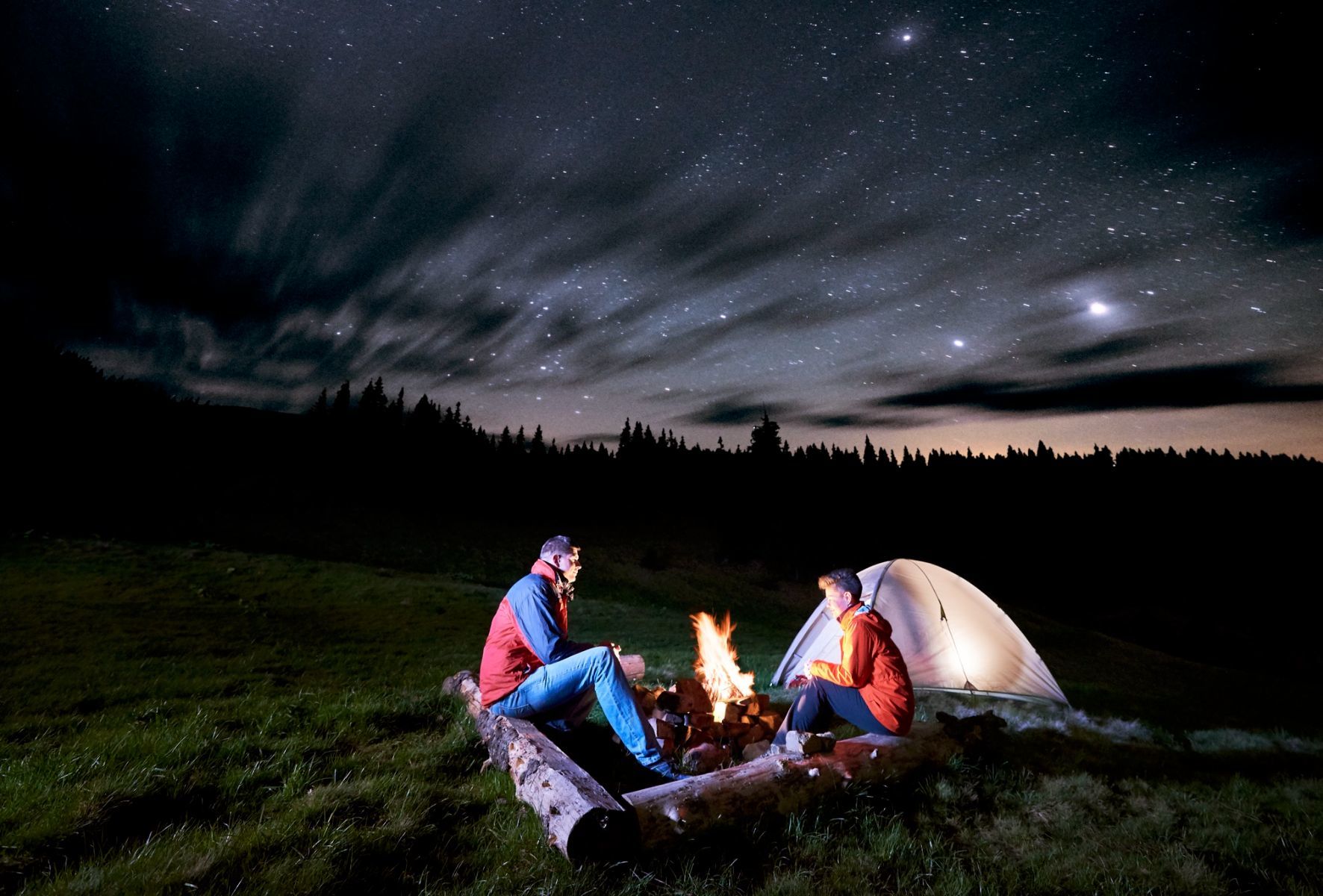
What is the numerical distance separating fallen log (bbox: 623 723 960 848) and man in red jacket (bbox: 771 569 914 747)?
0.23m

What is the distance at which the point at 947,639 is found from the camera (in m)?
10.1

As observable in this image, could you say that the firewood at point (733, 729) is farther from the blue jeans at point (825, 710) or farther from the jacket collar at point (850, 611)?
the jacket collar at point (850, 611)

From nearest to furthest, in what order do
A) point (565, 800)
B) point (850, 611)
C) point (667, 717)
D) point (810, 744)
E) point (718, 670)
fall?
1. point (565, 800)
2. point (810, 744)
3. point (850, 611)
4. point (667, 717)
5. point (718, 670)

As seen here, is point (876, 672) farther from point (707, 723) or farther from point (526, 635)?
point (526, 635)

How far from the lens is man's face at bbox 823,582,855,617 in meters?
5.80

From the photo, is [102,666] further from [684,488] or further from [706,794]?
[684,488]

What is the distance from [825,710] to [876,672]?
2.50 ft

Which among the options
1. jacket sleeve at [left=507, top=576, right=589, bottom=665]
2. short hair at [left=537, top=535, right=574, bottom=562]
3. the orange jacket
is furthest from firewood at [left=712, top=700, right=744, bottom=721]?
short hair at [left=537, top=535, right=574, bottom=562]

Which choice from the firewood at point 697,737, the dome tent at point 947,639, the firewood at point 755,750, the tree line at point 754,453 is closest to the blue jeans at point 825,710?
the firewood at point 755,750

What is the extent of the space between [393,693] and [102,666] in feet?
18.4

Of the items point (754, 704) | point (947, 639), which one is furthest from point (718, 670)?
point (947, 639)

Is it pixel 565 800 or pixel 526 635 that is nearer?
pixel 565 800

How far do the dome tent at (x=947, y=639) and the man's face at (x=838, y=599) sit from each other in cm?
432

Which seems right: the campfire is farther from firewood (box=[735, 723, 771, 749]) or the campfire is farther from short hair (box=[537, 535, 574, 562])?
short hair (box=[537, 535, 574, 562])
